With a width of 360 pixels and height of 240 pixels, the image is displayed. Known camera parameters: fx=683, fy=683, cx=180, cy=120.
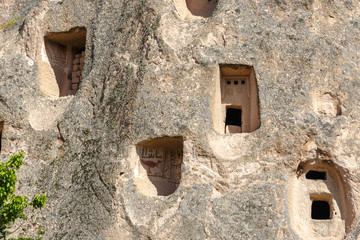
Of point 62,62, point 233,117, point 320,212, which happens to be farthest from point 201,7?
point 320,212

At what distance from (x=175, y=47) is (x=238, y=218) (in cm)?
267

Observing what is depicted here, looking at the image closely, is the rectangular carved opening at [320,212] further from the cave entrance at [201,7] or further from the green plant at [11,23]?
the green plant at [11,23]

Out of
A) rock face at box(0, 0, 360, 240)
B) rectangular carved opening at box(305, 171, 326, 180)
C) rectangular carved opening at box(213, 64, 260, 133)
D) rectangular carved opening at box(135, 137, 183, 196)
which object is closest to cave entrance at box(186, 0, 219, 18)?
rock face at box(0, 0, 360, 240)

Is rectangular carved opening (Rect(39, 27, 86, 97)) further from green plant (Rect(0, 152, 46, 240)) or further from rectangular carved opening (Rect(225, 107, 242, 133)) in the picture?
green plant (Rect(0, 152, 46, 240))

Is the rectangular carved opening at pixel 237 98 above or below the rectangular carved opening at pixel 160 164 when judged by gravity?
above

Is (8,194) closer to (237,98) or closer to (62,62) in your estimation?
(237,98)

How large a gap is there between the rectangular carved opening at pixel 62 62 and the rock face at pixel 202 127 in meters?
0.54

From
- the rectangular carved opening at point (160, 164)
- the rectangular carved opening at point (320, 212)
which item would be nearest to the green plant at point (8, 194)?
the rectangular carved opening at point (160, 164)

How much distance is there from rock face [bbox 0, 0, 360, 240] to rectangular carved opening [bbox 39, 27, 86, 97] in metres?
0.54

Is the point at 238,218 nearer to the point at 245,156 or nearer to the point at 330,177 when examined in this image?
the point at 245,156

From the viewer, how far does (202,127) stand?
29.2 feet

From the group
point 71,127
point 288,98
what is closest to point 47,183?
point 71,127

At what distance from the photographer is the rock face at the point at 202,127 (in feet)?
28.2

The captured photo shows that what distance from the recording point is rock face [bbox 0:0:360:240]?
8.59 metres
